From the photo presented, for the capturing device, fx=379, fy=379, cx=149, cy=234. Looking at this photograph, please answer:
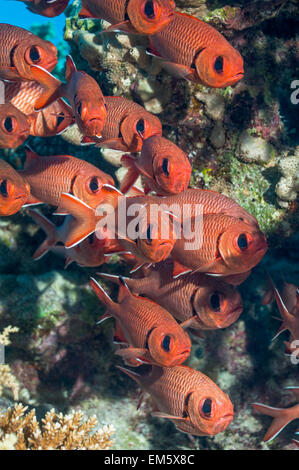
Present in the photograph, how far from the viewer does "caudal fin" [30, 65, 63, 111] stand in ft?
9.95

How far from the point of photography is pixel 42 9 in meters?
3.54

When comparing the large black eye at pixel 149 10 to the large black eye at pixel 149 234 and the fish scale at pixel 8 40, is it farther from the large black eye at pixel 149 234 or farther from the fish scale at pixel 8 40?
the large black eye at pixel 149 234

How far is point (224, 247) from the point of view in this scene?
2902mm

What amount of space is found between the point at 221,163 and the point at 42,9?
2383 mm

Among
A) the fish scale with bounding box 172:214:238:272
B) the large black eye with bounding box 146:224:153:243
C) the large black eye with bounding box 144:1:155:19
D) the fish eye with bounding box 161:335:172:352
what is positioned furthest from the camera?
the fish eye with bounding box 161:335:172:352

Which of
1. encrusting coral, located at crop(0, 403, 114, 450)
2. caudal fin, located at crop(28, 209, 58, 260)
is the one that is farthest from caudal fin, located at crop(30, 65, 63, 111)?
encrusting coral, located at crop(0, 403, 114, 450)

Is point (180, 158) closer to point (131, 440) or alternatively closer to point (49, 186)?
point (49, 186)

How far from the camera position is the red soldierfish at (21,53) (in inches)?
118

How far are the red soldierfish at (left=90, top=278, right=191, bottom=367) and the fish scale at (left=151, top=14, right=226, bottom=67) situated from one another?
6.65 ft

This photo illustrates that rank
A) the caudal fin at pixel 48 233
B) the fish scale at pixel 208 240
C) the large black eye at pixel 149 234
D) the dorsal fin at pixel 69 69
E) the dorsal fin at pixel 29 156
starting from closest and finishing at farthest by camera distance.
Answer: the large black eye at pixel 149 234 → the fish scale at pixel 208 240 → the dorsal fin at pixel 69 69 → the dorsal fin at pixel 29 156 → the caudal fin at pixel 48 233

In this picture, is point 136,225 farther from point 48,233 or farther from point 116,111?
point 48,233

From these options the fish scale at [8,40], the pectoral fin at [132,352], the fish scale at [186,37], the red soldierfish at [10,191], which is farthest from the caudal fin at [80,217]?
the fish scale at [186,37]

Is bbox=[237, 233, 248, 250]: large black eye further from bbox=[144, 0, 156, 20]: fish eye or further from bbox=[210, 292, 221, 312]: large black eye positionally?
bbox=[144, 0, 156, 20]: fish eye
